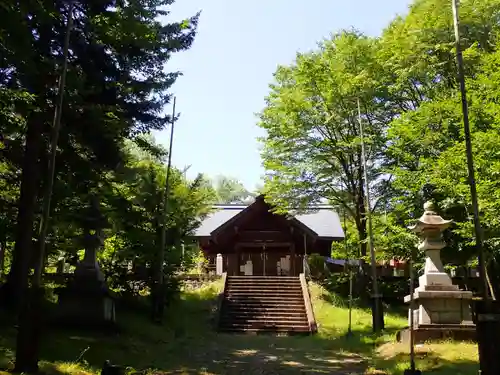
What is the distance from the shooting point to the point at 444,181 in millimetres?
14594

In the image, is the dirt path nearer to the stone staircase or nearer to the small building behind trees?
the stone staircase

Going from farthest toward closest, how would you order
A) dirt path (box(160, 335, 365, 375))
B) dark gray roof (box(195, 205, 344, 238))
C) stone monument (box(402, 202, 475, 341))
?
1. dark gray roof (box(195, 205, 344, 238))
2. stone monument (box(402, 202, 475, 341))
3. dirt path (box(160, 335, 365, 375))

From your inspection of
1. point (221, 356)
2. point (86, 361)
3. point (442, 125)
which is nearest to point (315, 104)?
point (442, 125)

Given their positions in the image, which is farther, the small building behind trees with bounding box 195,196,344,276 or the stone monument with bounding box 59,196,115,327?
the small building behind trees with bounding box 195,196,344,276

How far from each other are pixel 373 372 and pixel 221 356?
14.6ft

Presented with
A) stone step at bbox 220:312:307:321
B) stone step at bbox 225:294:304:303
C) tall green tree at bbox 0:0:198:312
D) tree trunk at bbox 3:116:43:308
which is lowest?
stone step at bbox 220:312:307:321

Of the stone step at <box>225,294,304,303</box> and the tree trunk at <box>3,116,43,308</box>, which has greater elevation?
the tree trunk at <box>3,116,43,308</box>

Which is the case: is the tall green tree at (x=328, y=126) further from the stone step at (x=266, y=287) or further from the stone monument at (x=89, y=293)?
the stone monument at (x=89, y=293)

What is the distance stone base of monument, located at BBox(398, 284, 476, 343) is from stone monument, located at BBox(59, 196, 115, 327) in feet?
27.8

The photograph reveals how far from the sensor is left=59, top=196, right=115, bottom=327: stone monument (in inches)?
550

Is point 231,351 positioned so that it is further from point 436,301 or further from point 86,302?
point 436,301

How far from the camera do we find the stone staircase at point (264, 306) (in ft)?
64.6

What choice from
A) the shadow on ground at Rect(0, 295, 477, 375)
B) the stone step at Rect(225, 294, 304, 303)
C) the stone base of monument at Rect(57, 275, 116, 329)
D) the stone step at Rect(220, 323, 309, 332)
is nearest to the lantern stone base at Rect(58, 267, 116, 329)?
the stone base of monument at Rect(57, 275, 116, 329)

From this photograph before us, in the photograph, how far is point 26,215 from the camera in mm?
12594
